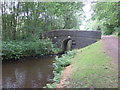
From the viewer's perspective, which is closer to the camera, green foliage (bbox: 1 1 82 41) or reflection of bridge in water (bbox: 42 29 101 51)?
green foliage (bbox: 1 1 82 41)

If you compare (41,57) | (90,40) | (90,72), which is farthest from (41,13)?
(90,72)

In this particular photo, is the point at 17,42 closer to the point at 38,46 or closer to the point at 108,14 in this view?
the point at 38,46

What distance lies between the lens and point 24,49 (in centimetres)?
1153

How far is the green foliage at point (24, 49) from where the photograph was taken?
1029 centimetres

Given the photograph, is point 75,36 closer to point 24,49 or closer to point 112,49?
point 24,49

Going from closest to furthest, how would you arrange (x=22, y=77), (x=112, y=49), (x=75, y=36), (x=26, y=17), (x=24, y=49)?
(x=22, y=77), (x=112, y=49), (x=24, y=49), (x=26, y=17), (x=75, y=36)

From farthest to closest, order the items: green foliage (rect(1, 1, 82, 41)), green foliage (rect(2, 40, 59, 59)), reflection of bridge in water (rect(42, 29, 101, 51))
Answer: reflection of bridge in water (rect(42, 29, 101, 51)) → green foliage (rect(1, 1, 82, 41)) → green foliage (rect(2, 40, 59, 59))

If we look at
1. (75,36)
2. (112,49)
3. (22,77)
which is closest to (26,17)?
(75,36)

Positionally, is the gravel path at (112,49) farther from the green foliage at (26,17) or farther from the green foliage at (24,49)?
the green foliage at (26,17)

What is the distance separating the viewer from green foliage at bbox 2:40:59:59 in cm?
1029

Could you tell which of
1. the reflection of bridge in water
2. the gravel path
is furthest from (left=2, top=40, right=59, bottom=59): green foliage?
the gravel path

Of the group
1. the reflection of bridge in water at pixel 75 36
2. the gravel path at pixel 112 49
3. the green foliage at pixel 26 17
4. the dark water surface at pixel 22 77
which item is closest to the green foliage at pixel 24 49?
the green foliage at pixel 26 17

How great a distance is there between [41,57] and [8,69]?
3974mm

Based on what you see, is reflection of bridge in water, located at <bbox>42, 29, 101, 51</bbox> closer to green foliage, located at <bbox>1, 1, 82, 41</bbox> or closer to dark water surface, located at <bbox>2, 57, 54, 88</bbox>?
green foliage, located at <bbox>1, 1, 82, 41</bbox>
